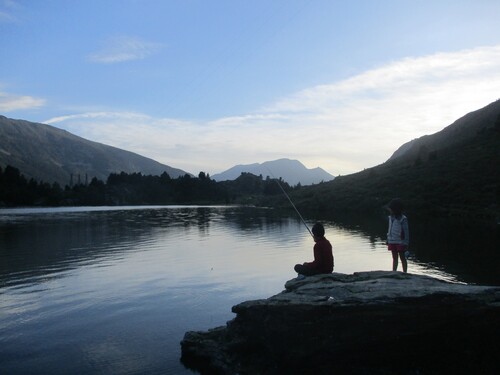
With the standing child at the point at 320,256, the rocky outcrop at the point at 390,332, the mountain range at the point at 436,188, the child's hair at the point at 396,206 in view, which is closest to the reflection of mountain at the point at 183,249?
the child's hair at the point at 396,206

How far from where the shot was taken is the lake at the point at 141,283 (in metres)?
10.9

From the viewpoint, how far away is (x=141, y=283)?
1942 centimetres

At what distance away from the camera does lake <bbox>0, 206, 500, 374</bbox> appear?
35.8 ft

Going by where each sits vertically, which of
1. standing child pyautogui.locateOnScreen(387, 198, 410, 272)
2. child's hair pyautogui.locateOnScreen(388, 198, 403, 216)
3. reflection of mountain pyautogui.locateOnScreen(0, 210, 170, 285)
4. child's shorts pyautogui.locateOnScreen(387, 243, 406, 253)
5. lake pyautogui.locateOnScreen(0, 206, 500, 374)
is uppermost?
child's hair pyautogui.locateOnScreen(388, 198, 403, 216)

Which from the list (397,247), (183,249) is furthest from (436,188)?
(397,247)

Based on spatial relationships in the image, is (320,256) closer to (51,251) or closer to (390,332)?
(390,332)

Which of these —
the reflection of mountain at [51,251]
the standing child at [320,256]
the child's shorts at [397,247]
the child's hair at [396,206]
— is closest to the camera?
the standing child at [320,256]

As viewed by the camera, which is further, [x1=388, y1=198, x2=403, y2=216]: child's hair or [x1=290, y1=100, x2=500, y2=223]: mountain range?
[x1=290, y1=100, x2=500, y2=223]: mountain range

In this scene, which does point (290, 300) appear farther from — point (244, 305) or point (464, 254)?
point (464, 254)

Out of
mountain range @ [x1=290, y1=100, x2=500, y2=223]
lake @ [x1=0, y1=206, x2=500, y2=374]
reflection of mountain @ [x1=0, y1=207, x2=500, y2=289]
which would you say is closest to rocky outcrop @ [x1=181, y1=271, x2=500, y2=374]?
lake @ [x1=0, y1=206, x2=500, y2=374]

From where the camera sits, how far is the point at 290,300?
9.45 metres

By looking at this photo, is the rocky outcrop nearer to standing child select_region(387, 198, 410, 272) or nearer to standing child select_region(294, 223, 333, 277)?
standing child select_region(294, 223, 333, 277)

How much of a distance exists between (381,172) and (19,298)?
11024 cm

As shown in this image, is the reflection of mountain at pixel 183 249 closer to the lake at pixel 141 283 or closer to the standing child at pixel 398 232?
the lake at pixel 141 283
